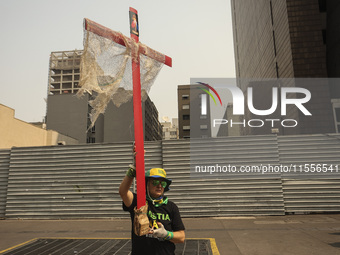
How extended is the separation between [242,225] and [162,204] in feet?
24.8

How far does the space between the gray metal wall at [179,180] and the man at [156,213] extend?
9.01 m

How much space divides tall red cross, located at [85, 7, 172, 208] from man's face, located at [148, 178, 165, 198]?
14.0 inches

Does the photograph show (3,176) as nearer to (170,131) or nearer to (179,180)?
(179,180)

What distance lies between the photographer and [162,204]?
9.78 ft

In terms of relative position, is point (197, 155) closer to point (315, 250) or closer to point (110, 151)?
point (110, 151)

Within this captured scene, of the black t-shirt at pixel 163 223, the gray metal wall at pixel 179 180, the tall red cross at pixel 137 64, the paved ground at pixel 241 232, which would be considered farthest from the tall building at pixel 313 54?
the tall red cross at pixel 137 64

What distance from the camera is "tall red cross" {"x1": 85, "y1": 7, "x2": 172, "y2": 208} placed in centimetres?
251

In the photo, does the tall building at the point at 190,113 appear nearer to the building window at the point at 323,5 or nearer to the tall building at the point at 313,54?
the tall building at the point at 313,54

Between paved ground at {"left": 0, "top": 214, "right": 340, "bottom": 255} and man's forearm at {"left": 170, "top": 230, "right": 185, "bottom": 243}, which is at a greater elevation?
man's forearm at {"left": 170, "top": 230, "right": 185, "bottom": 243}

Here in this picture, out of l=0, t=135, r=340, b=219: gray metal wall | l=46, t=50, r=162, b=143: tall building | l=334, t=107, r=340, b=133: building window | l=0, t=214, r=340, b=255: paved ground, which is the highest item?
l=46, t=50, r=162, b=143: tall building

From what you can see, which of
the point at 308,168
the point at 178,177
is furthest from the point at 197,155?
the point at 308,168

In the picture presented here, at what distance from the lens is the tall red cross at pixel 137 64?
2508 mm

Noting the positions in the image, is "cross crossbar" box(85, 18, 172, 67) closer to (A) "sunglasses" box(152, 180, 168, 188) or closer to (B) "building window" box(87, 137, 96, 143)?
(A) "sunglasses" box(152, 180, 168, 188)

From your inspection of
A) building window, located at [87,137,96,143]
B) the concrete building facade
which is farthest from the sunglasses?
building window, located at [87,137,96,143]
